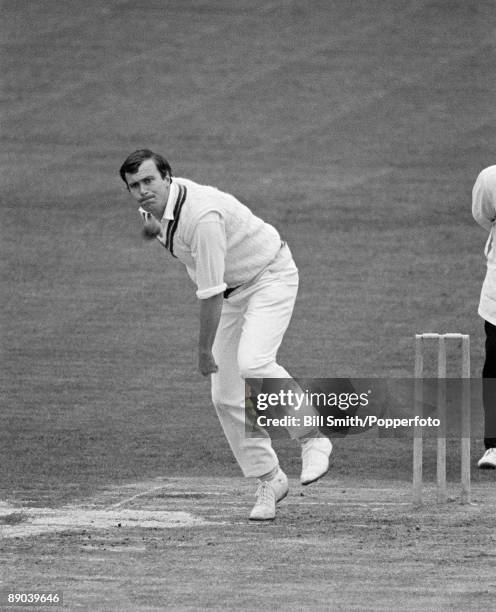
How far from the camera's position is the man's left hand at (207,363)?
6535 millimetres

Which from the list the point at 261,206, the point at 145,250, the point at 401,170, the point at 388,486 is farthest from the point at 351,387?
the point at 401,170

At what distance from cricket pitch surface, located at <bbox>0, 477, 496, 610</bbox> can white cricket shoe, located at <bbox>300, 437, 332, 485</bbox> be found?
0.78 ft

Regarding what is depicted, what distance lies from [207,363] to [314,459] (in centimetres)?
76

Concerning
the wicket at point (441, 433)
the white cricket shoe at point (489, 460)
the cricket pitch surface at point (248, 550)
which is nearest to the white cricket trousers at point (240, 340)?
the cricket pitch surface at point (248, 550)

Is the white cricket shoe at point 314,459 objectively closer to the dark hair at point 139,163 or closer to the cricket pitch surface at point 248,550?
the cricket pitch surface at point 248,550

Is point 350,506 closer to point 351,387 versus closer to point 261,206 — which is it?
point 351,387

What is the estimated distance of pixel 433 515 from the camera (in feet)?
22.6

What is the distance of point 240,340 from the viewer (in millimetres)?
6773

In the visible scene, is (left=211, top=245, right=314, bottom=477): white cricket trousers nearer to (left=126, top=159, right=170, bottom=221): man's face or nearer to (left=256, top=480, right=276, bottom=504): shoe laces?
(left=256, top=480, right=276, bottom=504): shoe laces

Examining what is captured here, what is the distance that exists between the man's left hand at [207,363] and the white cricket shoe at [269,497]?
0.72 m

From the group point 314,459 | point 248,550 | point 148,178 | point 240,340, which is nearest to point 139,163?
point 148,178

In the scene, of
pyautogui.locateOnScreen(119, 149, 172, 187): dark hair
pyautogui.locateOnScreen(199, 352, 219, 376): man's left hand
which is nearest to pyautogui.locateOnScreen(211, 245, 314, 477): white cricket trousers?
pyautogui.locateOnScreen(199, 352, 219, 376): man's left hand

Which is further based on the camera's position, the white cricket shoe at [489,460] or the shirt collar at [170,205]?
the white cricket shoe at [489,460]

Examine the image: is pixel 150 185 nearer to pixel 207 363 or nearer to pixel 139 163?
pixel 139 163
